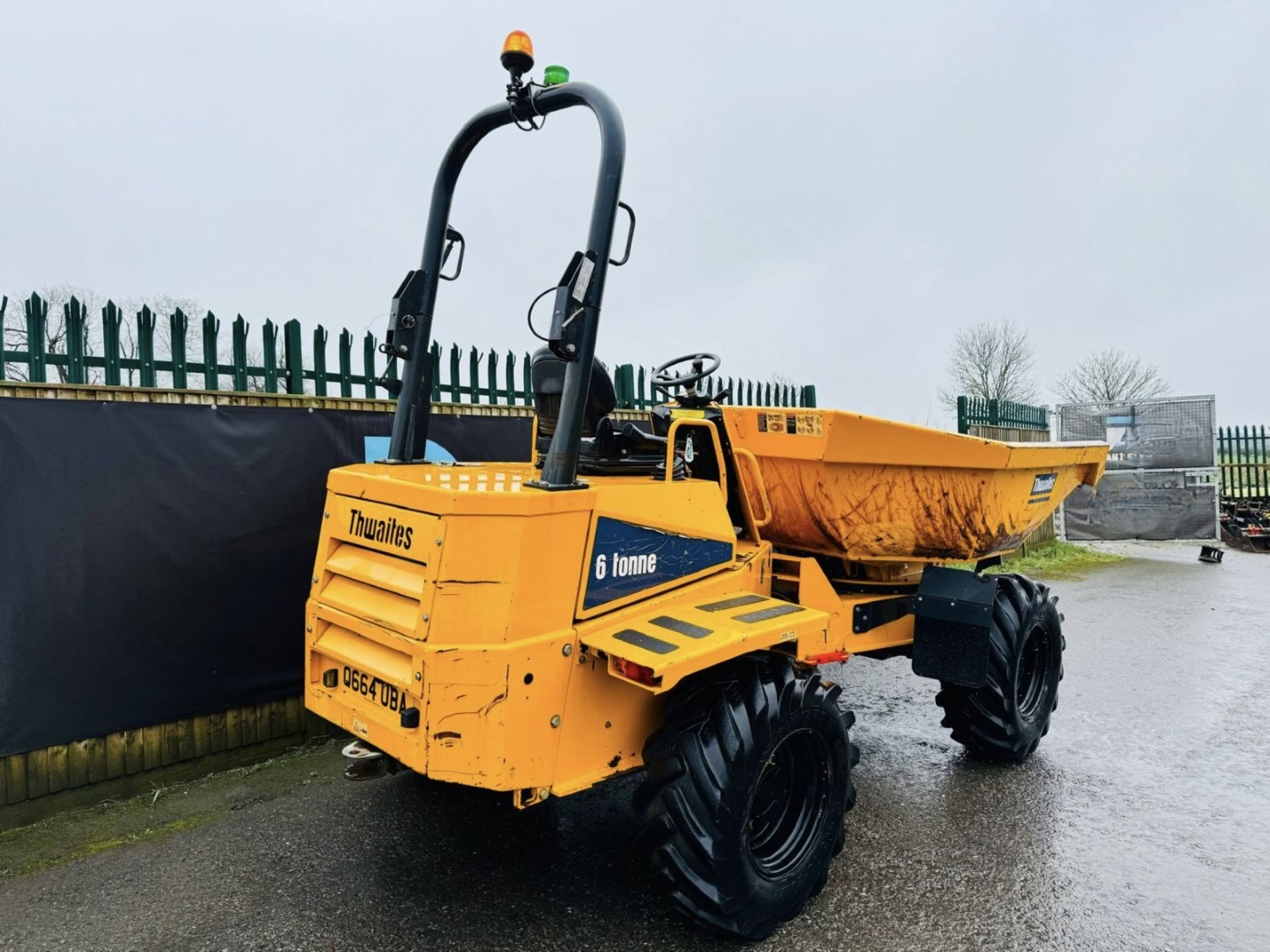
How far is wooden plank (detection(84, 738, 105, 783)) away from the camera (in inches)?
155

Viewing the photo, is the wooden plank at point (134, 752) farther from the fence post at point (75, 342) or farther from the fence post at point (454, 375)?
the fence post at point (454, 375)

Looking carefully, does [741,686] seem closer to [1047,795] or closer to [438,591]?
[438,591]

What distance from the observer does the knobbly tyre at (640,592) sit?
2531mm

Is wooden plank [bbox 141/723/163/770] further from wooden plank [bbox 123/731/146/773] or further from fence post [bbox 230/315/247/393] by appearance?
fence post [bbox 230/315/247/393]

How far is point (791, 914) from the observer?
292cm

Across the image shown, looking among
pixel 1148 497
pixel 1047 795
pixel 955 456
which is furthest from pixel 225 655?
pixel 1148 497

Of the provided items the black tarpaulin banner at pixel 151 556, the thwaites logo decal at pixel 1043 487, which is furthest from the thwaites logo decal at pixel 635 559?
the black tarpaulin banner at pixel 151 556

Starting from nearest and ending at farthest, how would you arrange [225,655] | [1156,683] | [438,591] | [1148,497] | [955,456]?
[438,591]
[955,456]
[225,655]
[1156,683]
[1148,497]

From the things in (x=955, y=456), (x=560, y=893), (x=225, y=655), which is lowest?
(x=560, y=893)

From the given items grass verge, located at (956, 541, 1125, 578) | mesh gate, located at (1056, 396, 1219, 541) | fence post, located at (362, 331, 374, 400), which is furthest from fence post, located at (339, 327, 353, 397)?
mesh gate, located at (1056, 396, 1219, 541)

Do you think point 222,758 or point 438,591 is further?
point 222,758

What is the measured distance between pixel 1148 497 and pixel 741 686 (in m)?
13.0

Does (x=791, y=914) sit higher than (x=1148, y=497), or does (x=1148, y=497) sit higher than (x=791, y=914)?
(x=1148, y=497)

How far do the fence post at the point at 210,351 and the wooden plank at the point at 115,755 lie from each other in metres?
1.80
